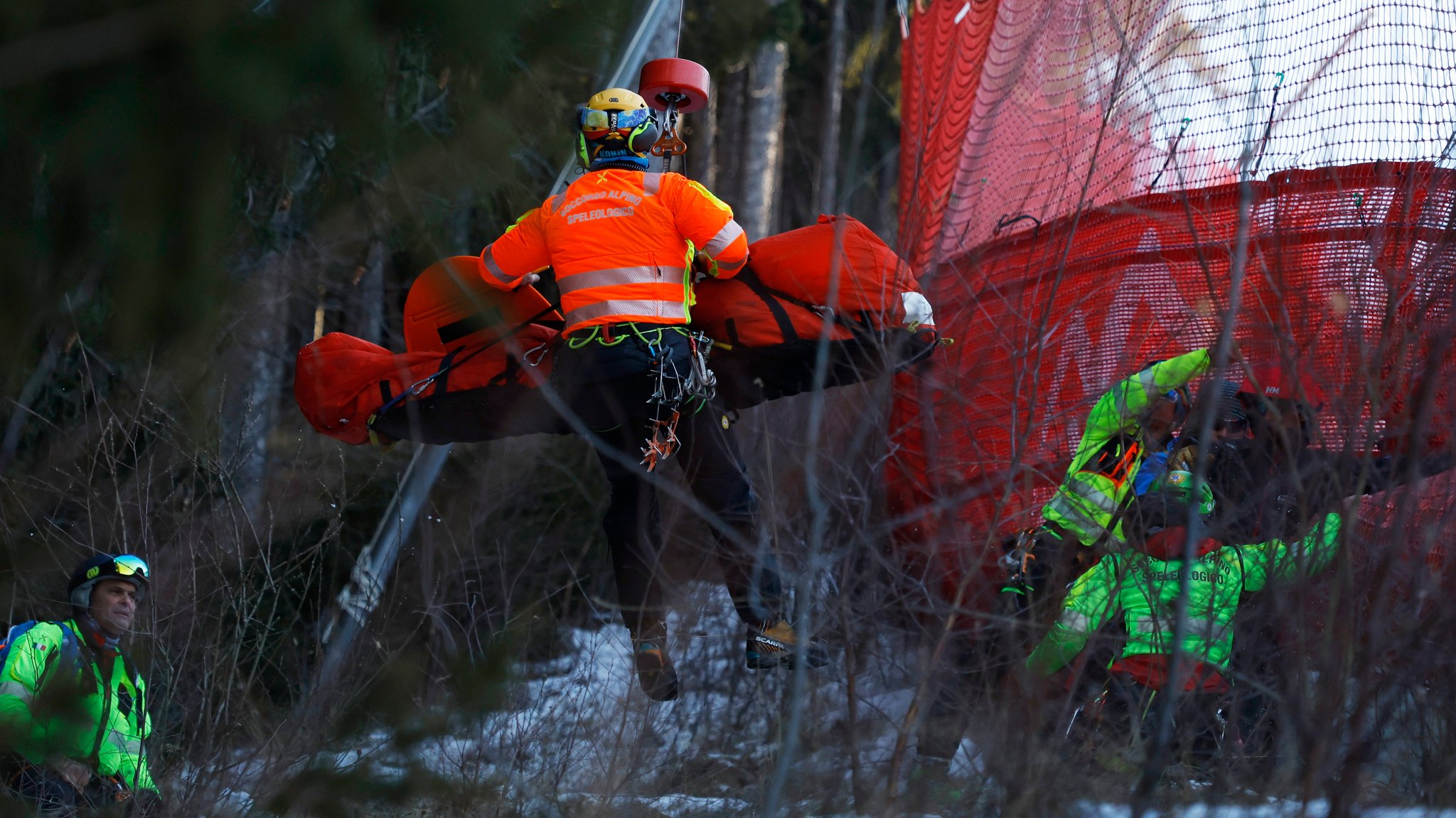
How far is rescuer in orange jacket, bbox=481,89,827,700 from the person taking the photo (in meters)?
4.44

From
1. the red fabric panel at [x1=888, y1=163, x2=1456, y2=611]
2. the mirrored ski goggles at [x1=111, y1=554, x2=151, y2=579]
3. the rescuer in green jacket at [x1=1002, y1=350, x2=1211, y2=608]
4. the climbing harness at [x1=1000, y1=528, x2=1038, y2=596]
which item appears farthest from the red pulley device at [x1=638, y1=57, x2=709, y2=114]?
the mirrored ski goggles at [x1=111, y1=554, x2=151, y2=579]

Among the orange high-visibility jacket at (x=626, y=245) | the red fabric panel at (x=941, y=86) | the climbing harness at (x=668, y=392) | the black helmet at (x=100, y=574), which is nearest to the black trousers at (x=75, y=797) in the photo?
the black helmet at (x=100, y=574)

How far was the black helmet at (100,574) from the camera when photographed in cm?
436

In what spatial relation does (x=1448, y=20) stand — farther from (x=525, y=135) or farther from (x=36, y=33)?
(x=36, y=33)

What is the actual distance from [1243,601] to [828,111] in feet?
7.66

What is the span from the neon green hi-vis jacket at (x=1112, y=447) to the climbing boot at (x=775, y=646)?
859 mm

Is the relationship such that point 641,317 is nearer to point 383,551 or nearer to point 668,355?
point 668,355

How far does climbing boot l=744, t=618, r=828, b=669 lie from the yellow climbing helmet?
5.41 feet


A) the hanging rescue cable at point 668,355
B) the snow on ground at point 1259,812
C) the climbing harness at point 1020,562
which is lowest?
the snow on ground at point 1259,812

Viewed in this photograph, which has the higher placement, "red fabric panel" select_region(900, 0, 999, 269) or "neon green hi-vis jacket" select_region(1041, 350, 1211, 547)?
"red fabric panel" select_region(900, 0, 999, 269)

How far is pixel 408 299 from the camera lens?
4.70 meters

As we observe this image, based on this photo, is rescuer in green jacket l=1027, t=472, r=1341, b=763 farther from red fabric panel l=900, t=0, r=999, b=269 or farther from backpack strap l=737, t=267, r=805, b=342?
red fabric panel l=900, t=0, r=999, b=269

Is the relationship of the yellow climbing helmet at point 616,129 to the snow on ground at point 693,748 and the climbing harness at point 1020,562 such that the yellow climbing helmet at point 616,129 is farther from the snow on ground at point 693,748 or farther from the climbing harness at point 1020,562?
the climbing harness at point 1020,562

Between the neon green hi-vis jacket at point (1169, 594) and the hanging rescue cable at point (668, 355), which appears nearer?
the neon green hi-vis jacket at point (1169, 594)
